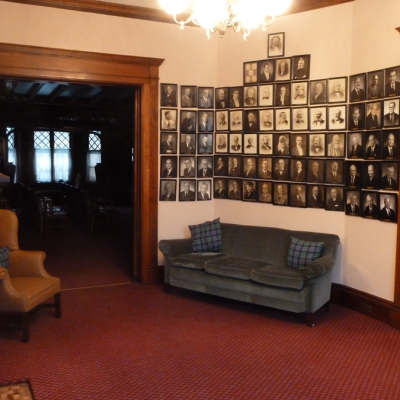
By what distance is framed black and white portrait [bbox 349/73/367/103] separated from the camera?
5.26 metres

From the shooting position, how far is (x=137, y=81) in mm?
6137

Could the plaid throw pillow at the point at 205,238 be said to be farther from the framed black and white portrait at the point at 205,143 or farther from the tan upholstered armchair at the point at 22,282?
the tan upholstered armchair at the point at 22,282

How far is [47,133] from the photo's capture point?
52.7 ft

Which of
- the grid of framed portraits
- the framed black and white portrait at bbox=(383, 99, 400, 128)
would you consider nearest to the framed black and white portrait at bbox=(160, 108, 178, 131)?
the grid of framed portraits

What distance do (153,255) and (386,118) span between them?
10.6ft

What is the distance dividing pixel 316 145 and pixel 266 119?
0.76 metres

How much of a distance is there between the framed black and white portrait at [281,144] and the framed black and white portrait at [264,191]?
1.33 ft

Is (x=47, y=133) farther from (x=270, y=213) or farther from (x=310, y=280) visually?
(x=310, y=280)

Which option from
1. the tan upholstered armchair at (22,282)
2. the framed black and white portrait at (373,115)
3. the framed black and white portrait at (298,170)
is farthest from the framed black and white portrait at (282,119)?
the tan upholstered armchair at (22,282)

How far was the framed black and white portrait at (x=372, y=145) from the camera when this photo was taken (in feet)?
16.7

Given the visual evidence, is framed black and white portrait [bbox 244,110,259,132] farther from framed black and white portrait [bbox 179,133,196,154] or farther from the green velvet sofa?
the green velvet sofa

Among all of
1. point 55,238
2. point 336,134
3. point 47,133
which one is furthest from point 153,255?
point 47,133

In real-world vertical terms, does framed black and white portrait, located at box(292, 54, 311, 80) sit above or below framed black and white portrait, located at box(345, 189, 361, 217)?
above

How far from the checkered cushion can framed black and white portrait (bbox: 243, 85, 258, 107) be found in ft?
10.9
